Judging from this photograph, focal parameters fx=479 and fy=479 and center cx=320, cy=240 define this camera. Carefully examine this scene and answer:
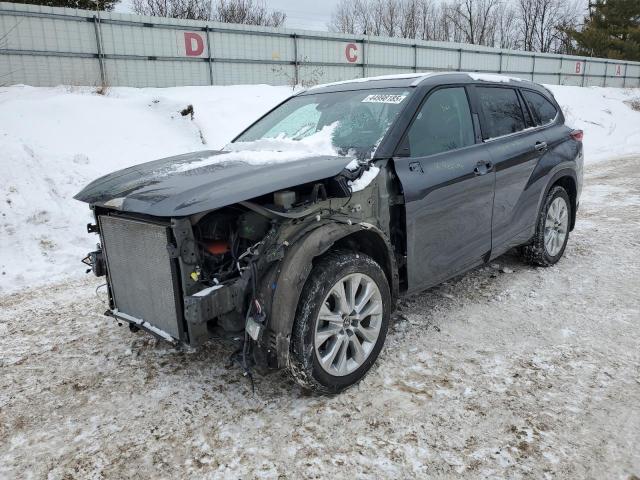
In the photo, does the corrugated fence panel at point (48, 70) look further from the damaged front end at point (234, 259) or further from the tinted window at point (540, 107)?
the tinted window at point (540, 107)

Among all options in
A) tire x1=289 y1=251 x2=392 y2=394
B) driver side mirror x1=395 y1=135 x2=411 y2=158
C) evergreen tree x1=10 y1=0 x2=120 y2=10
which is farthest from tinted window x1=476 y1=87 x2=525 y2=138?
evergreen tree x1=10 y1=0 x2=120 y2=10

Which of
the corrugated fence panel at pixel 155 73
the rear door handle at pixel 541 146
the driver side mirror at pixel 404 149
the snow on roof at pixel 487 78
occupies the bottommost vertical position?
the rear door handle at pixel 541 146

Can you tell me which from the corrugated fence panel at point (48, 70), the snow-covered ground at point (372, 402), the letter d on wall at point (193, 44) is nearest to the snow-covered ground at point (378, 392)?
the snow-covered ground at point (372, 402)

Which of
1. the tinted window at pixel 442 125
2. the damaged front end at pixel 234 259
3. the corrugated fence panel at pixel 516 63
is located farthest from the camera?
the corrugated fence panel at pixel 516 63

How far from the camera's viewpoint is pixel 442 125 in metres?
3.64

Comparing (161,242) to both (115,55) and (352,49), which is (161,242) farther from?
(352,49)

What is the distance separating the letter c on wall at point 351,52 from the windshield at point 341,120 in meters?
15.6

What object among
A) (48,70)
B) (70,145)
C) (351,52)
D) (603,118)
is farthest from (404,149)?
(603,118)

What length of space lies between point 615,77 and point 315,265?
128 ft

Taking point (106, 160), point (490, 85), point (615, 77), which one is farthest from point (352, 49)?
point (615, 77)

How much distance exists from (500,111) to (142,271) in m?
3.29

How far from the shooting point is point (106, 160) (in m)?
8.34

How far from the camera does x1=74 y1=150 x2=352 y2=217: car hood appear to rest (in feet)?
7.82

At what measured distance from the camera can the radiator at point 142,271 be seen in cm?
263
